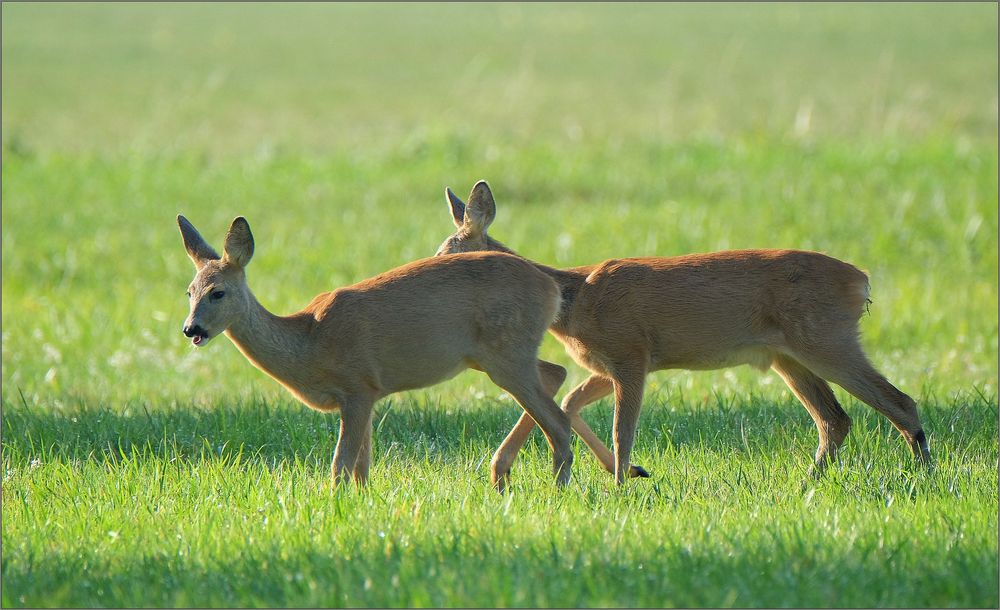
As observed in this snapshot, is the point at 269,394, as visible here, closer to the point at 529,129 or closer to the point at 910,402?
the point at 910,402

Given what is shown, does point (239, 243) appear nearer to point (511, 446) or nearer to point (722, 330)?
point (511, 446)

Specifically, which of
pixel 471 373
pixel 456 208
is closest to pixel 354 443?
pixel 456 208

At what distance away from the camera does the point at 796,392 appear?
6.89m

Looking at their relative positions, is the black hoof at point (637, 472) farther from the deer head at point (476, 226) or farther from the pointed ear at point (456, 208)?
the pointed ear at point (456, 208)

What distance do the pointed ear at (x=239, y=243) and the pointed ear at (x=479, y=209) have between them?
1465 millimetres

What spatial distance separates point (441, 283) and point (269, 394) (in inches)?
114

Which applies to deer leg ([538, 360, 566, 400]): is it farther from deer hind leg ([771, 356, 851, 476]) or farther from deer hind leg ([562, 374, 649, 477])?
deer hind leg ([771, 356, 851, 476])

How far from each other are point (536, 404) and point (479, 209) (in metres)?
1.47

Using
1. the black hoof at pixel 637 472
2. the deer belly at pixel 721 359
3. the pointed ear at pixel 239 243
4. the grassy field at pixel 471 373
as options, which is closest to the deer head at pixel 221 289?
the pointed ear at pixel 239 243

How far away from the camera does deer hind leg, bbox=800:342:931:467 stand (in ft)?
21.0

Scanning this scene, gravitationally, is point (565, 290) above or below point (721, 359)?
above

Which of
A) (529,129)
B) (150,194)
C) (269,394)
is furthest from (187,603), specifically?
(529,129)

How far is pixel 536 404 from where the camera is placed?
20.5ft

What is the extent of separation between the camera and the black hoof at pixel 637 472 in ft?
20.2
